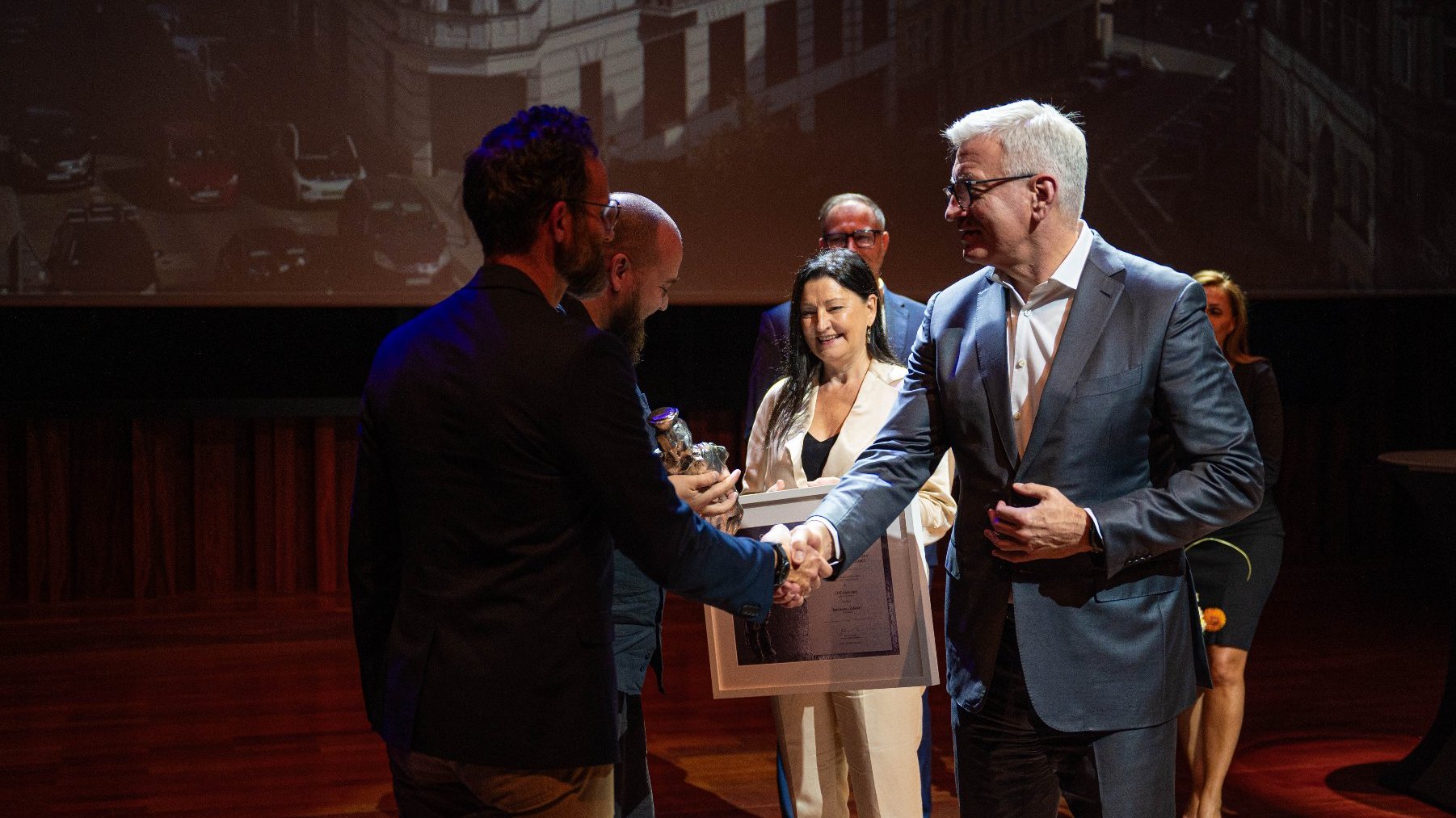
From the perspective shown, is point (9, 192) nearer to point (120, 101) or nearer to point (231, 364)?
point (120, 101)

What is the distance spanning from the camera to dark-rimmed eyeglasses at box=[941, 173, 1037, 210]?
188cm

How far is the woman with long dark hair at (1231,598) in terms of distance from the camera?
333 centimetres

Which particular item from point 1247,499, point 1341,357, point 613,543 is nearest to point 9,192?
point 613,543

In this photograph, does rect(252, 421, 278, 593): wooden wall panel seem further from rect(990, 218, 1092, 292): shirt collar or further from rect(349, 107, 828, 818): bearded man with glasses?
rect(990, 218, 1092, 292): shirt collar

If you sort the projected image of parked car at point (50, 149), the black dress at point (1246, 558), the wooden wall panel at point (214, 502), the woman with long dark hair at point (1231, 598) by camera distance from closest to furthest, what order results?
the woman with long dark hair at point (1231, 598)
the black dress at point (1246, 558)
the projected image of parked car at point (50, 149)
the wooden wall panel at point (214, 502)

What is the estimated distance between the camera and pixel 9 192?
180 inches

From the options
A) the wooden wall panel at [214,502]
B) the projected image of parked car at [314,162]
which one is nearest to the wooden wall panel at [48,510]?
the wooden wall panel at [214,502]

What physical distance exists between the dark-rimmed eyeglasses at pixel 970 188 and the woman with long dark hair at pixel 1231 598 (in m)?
1.77

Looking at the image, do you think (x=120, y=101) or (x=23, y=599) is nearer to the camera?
(x=120, y=101)

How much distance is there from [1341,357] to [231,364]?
5.55 metres

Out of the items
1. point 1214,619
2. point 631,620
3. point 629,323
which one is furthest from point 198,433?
point 1214,619

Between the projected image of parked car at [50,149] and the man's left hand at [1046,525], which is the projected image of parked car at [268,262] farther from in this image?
the man's left hand at [1046,525]

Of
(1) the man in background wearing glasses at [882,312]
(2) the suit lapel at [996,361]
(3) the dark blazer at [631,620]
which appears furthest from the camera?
(1) the man in background wearing glasses at [882,312]

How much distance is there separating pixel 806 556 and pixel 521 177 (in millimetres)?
844
